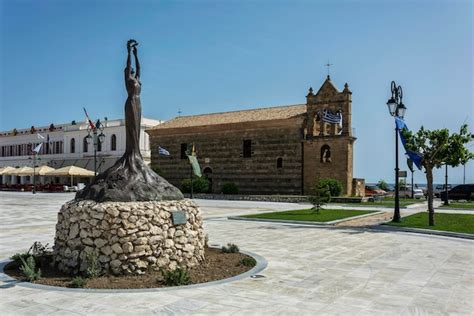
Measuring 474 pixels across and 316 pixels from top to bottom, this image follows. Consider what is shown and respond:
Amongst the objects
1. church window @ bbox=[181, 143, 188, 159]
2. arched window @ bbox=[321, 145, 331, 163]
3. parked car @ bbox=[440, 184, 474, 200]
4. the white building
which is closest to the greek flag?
arched window @ bbox=[321, 145, 331, 163]

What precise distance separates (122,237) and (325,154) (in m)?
31.0

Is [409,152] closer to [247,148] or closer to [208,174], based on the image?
[247,148]

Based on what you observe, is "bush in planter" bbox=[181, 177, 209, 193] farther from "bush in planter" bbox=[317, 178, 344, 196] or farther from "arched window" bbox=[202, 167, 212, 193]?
"bush in planter" bbox=[317, 178, 344, 196]

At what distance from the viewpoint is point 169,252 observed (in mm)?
8039

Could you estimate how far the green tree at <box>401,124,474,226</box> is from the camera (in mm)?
15609

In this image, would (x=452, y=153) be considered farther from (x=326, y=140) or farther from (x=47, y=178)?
(x=47, y=178)

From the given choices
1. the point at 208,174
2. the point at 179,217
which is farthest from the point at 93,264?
the point at 208,174

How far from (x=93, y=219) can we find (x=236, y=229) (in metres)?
8.16

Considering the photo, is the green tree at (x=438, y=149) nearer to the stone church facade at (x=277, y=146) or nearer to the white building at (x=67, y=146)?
the stone church facade at (x=277, y=146)

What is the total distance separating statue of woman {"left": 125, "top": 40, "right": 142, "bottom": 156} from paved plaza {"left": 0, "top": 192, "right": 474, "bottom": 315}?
137 inches

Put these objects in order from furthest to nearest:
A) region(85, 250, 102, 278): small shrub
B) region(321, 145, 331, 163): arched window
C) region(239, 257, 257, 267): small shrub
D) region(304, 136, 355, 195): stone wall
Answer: region(321, 145, 331, 163): arched window
region(304, 136, 355, 195): stone wall
region(239, 257, 257, 267): small shrub
region(85, 250, 102, 278): small shrub

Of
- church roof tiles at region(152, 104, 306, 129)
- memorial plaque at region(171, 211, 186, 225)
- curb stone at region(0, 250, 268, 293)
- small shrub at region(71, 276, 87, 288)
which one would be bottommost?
curb stone at region(0, 250, 268, 293)

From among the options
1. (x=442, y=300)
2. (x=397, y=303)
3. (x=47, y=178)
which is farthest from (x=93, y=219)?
(x=47, y=178)

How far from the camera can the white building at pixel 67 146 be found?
171ft
